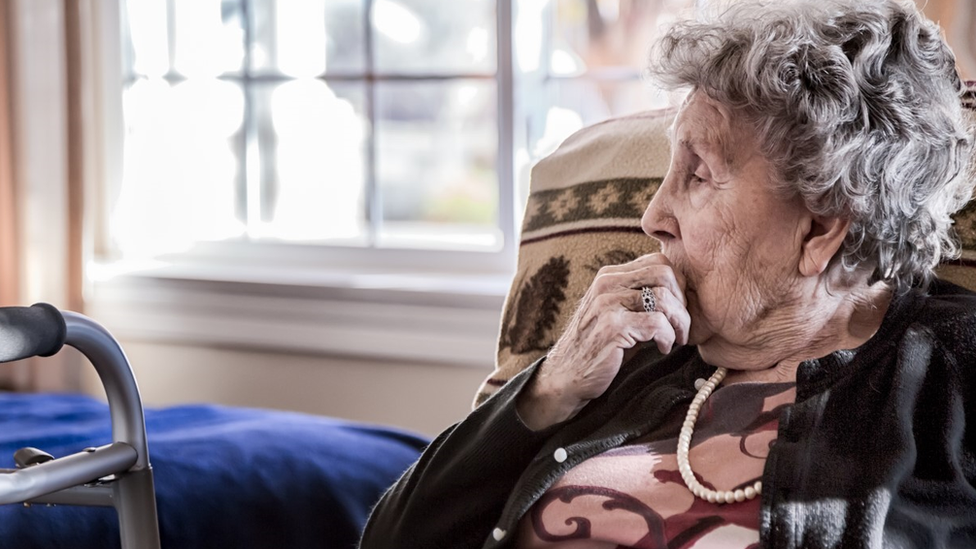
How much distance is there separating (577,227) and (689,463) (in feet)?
1.37

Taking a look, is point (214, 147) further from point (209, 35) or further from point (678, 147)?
point (678, 147)

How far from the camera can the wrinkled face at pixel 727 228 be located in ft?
3.56

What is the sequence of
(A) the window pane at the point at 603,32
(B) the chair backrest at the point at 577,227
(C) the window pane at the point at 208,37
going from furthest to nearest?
(C) the window pane at the point at 208,37 → (A) the window pane at the point at 603,32 → (B) the chair backrest at the point at 577,227

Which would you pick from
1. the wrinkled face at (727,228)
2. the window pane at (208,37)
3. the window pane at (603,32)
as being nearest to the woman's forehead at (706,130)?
the wrinkled face at (727,228)

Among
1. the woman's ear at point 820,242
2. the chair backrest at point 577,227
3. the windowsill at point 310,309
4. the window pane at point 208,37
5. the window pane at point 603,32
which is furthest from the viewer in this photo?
the window pane at point 208,37

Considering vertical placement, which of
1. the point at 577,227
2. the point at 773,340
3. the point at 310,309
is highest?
the point at 577,227

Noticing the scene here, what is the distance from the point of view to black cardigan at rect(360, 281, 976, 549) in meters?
0.96

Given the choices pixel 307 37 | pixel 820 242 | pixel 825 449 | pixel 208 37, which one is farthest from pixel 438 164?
pixel 825 449

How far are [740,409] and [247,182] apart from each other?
6.22 ft

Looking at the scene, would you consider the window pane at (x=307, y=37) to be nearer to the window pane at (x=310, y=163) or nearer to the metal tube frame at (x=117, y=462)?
the window pane at (x=310, y=163)

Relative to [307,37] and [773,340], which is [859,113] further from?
[307,37]

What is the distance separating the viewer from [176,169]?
9.31ft

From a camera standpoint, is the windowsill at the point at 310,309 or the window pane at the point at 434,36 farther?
the window pane at the point at 434,36

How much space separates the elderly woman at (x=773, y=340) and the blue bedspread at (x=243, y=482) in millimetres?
434
